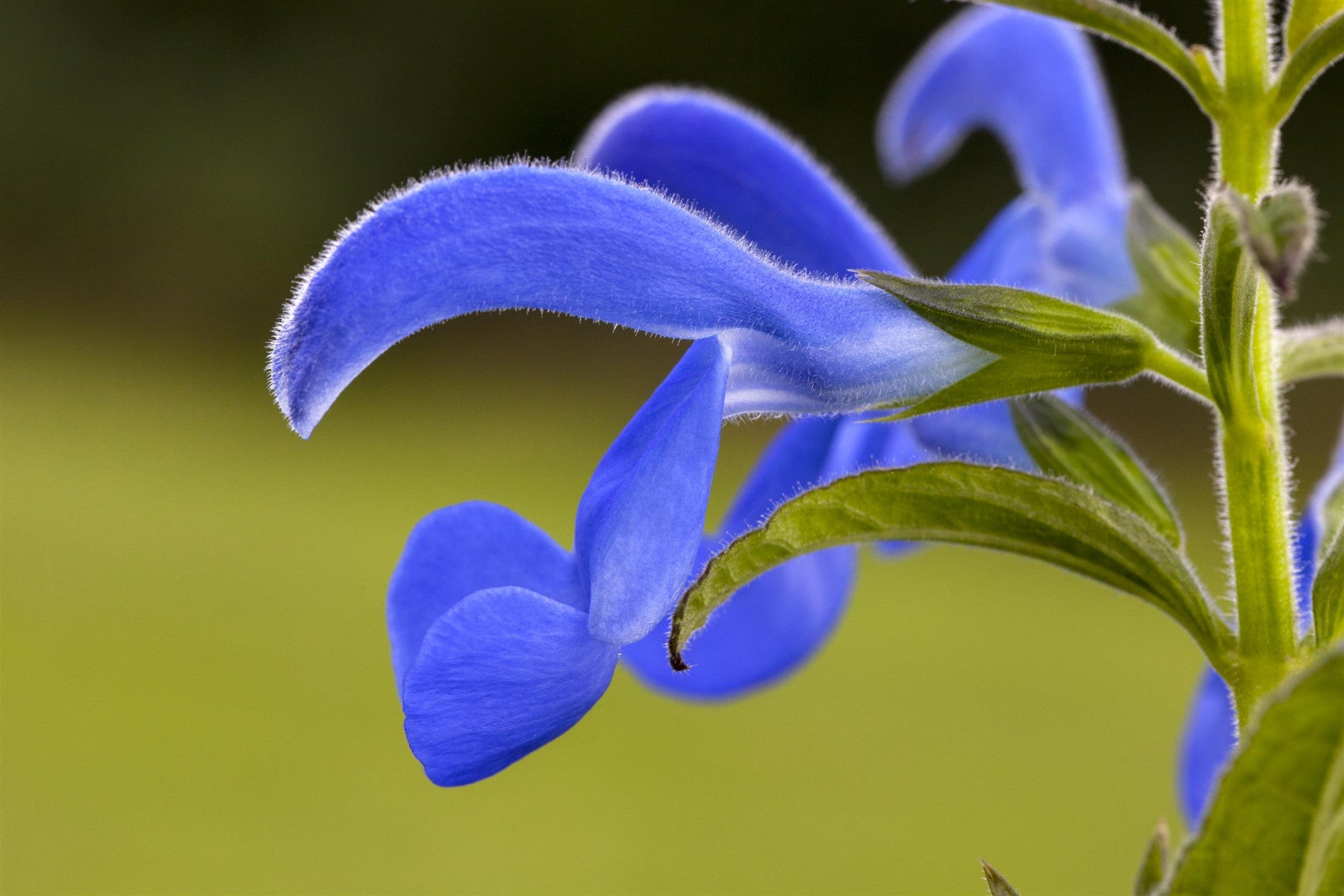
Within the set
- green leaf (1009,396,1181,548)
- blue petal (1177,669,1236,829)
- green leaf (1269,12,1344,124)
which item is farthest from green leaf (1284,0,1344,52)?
blue petal (1177,669,1236,829)

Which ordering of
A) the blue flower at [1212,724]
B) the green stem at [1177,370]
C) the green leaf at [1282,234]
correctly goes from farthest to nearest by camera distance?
1. the blue flower at [1212,724]
2. the green stem at [1177,370]
3. the green leaf at [1282,234]

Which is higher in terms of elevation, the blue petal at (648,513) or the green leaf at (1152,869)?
the blue petal at (648,513)

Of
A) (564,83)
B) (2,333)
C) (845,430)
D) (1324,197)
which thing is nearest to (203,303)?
(2,333)

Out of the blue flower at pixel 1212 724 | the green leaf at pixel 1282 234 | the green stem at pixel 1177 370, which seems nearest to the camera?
the green leaf at pixel 1282 234

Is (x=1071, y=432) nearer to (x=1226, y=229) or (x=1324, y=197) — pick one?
(x=1226, y=229)

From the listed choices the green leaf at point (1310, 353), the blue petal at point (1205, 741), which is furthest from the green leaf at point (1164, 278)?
the blue petal at point (1205, 741)

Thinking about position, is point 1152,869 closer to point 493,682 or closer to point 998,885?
point 998,885

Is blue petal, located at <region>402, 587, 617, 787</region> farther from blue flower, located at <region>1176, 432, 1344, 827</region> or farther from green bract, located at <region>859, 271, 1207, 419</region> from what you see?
blue flower, located at <region>1176, 432, 1344, 827</region>

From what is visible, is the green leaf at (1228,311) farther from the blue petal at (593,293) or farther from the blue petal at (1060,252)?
the blue petal at (1060,252)
